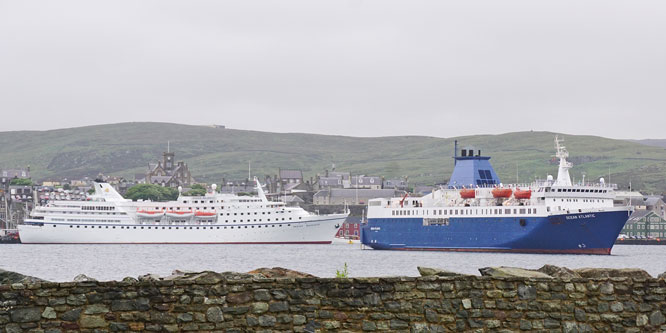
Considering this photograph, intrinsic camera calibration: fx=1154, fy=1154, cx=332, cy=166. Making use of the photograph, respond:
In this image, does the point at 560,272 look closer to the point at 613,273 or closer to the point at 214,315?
the point at 613,273

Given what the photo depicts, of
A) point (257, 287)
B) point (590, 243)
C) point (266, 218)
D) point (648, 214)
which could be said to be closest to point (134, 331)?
point (257, 287)

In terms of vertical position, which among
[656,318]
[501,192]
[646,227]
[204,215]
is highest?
[501,192]

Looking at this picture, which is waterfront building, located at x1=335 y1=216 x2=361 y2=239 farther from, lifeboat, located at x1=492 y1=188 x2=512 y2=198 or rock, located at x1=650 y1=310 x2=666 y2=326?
rock, located at x1=650 y1=310 x2=666 y2=326

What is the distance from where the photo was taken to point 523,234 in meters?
90.5

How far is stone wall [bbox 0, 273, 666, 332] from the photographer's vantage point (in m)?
12.0

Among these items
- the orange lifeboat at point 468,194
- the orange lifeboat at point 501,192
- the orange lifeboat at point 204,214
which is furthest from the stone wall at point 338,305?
the orange lifeboat at point 204,214

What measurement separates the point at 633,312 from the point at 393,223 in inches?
3498

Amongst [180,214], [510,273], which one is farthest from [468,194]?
[510,273]

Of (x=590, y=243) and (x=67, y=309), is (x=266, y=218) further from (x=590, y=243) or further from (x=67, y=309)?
(x=67, y=309)

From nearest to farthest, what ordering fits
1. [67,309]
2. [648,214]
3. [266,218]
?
[67,309] → [266,218] → [648,214]

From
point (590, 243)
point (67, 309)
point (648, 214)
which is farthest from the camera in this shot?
point (648, 214)

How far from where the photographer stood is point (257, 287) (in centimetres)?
1250

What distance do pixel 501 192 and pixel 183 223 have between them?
52.9 meters

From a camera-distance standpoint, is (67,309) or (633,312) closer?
(67,309)
